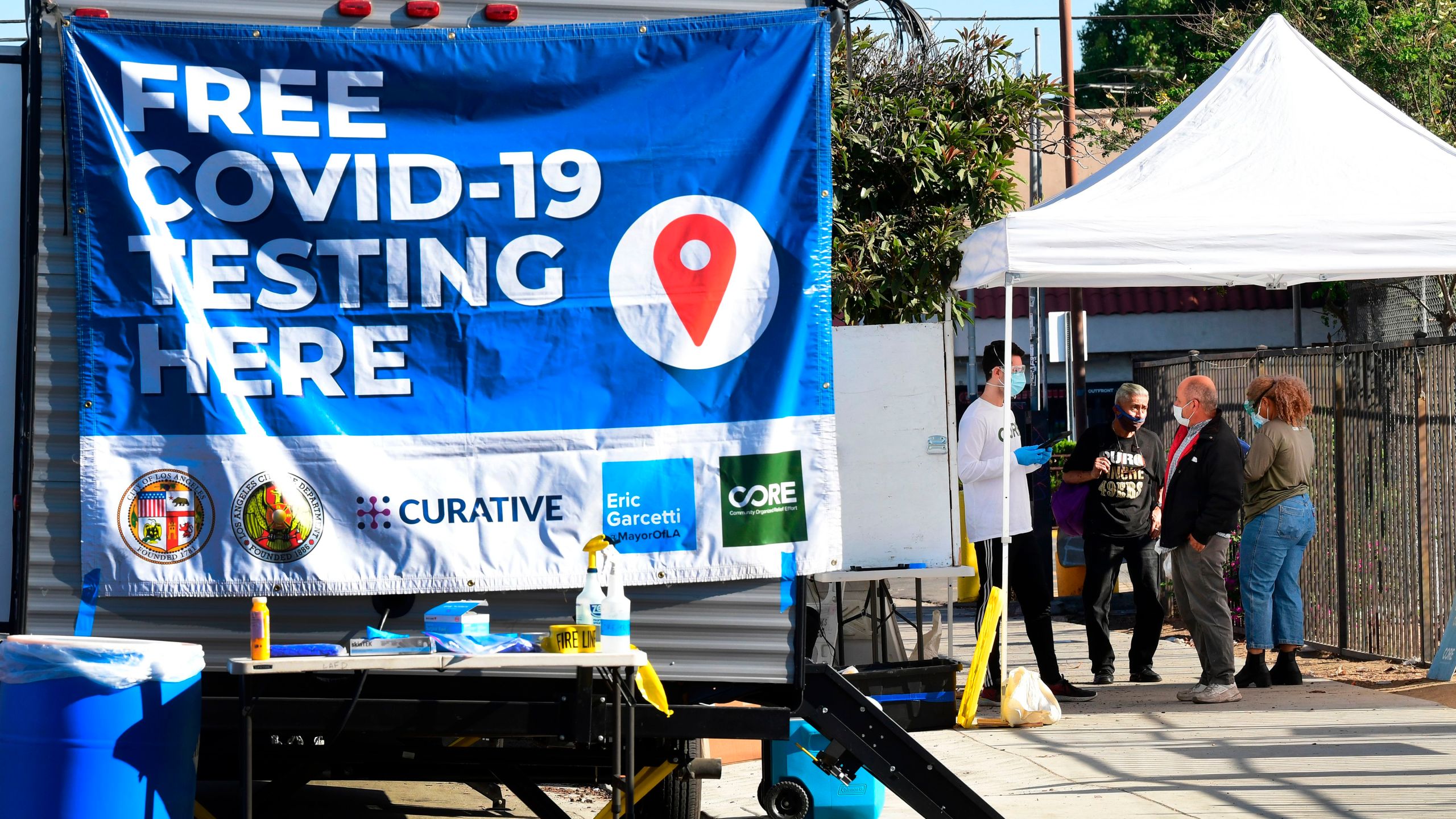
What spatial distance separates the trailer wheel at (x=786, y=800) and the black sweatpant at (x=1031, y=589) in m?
2.54

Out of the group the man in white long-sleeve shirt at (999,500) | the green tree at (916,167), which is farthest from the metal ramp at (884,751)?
the green tree at (916,167)

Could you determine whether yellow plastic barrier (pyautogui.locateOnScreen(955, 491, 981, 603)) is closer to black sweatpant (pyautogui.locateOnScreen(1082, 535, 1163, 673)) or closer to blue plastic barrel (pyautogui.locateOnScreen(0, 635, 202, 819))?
black sweatpant (pyautogui.locateOnScreen(1082, 535, 1163, 673))

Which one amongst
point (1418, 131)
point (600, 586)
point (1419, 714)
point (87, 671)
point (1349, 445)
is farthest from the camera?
point (1349, 445)

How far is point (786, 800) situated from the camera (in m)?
5.57

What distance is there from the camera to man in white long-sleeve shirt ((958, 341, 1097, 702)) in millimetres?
7766

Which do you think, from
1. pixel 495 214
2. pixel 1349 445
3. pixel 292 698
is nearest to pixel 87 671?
pixel 292 698

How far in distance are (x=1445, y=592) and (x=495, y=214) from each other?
683cm

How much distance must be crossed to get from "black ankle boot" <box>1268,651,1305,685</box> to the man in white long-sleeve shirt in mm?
1482

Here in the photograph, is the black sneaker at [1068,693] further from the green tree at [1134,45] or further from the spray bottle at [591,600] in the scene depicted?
the green tree at [1134,45]

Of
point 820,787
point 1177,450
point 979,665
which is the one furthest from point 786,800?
point 1177,450

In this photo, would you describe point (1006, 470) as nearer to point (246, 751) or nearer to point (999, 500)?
point (999, 500)

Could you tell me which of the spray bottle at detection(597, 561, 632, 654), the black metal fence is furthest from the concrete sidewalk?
the spray bottle at detection(597, 561, 632, 654)

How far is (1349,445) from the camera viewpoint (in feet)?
31.6

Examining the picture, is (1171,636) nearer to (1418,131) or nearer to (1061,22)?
(1418,131)
